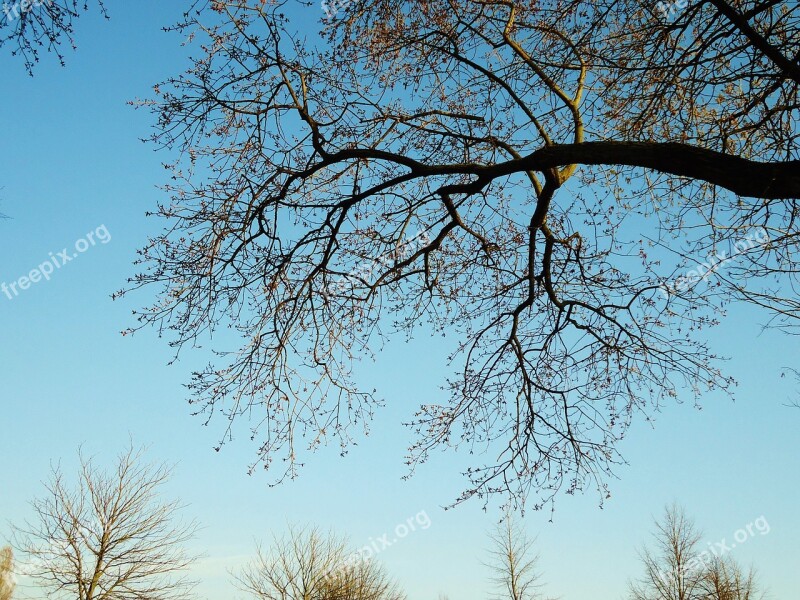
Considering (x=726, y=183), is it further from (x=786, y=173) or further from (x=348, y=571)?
(x=348, y=571)

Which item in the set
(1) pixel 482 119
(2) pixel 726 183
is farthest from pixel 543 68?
(2) pixel 726 183

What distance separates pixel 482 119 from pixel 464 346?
→ 2487 millimetres

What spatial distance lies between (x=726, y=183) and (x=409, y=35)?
3.78m

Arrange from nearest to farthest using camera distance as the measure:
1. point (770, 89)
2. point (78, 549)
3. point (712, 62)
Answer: point (770, 89), point (712, 62), point (78, 549)

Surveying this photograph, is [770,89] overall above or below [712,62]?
below

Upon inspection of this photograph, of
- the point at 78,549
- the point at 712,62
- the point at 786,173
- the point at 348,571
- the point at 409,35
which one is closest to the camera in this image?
the point at 786,173

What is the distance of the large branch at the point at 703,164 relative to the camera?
15.4 ft

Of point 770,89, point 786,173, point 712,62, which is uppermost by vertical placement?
point 712,62

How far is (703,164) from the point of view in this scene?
194 inches

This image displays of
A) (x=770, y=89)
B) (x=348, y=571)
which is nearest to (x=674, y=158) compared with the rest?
(x=770, y=89)

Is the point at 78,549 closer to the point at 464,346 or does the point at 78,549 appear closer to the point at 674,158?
the point at 464,346

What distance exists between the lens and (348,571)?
78.6 feet

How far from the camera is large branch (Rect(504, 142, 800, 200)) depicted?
4703 mm

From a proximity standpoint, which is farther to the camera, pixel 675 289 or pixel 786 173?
pixel 675 289
